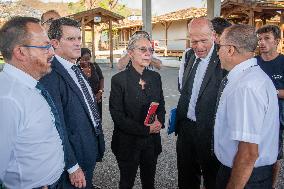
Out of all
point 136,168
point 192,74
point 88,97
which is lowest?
point 136,168

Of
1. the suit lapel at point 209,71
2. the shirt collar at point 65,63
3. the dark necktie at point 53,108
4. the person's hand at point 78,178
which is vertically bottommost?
the person's hand at point 78,178

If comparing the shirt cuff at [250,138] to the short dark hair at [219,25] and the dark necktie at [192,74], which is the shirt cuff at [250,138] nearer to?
the dark necktie at [192,74]

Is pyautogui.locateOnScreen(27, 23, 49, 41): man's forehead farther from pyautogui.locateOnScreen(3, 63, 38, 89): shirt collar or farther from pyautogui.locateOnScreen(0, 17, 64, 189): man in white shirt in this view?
pyautogui.locateOnScreen(3, 63, 38, 89): shirt collar

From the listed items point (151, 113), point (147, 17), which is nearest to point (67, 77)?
point (151, 113)

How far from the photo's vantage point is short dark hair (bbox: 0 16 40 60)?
183 centimetres

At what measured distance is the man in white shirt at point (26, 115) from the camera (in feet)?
5.43

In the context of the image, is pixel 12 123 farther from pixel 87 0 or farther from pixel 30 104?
pixel 87 0

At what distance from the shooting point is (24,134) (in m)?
1.72

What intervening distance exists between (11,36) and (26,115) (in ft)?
1.62

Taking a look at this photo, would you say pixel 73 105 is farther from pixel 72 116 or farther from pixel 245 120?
pixel 245 120

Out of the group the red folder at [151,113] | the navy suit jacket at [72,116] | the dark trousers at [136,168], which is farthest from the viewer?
the dark trousers at [136,168]

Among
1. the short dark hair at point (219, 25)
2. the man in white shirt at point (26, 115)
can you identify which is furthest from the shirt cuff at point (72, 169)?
the short dark hair at point (219, 25)

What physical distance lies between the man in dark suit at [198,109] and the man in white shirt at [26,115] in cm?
140

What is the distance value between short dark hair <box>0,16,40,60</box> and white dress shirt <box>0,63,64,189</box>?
88 mm
